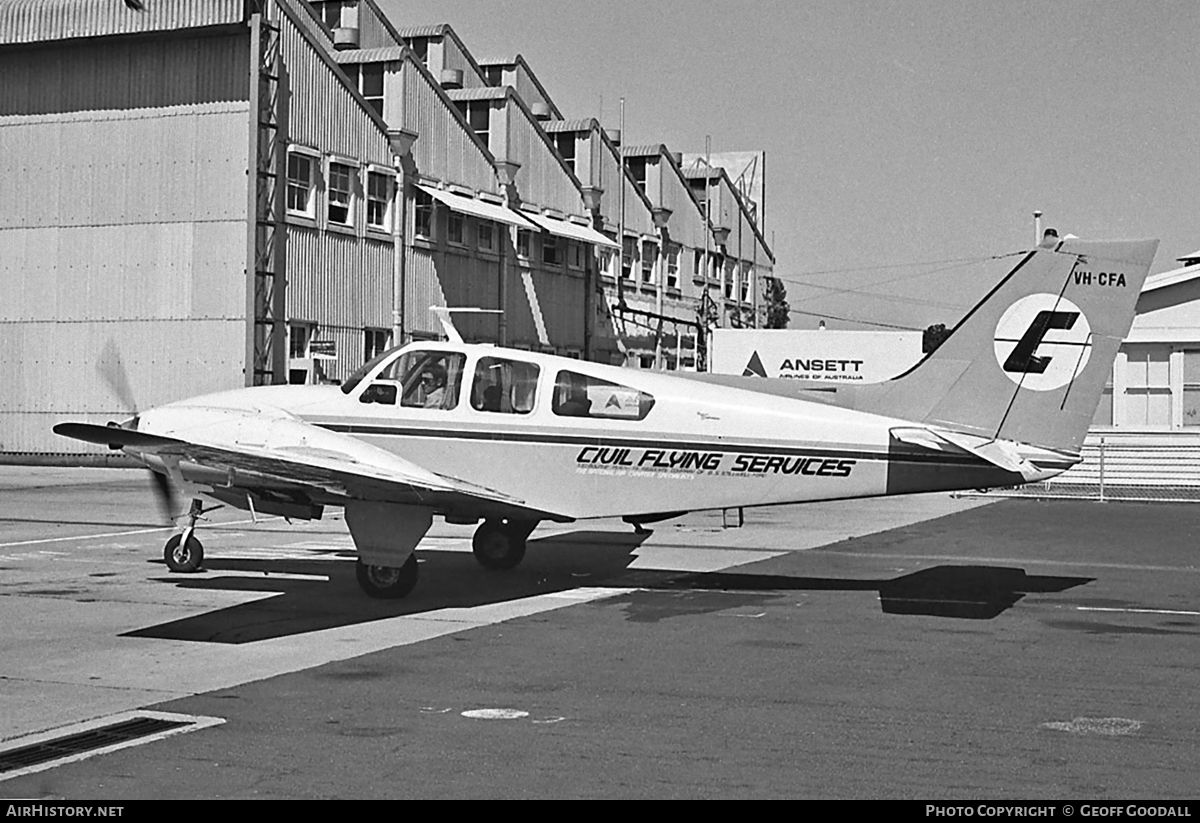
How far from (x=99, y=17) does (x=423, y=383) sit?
88.7 ft

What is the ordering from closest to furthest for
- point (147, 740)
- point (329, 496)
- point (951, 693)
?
1. point (147, 740)
2. point (951, 693)
3. point (329, 496)

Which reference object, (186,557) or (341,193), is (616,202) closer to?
(341,193)

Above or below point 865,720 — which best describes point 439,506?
above

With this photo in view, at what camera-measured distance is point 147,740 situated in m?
7.76

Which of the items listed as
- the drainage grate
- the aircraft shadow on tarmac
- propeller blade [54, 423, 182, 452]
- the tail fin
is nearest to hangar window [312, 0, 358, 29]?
the aircraft shadow on tarmac

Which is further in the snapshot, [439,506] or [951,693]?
[439,506]

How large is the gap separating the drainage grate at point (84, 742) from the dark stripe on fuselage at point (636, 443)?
5601 millimetres

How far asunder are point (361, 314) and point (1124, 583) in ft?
88.7

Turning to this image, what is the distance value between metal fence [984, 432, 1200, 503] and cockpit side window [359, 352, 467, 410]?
19.2m

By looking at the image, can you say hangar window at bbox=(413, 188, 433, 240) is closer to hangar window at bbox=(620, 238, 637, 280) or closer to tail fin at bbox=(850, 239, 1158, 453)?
hangar window at bbox=(620, 238, 637, 280)

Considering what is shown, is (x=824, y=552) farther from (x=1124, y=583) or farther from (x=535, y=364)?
(x=535, y=364)

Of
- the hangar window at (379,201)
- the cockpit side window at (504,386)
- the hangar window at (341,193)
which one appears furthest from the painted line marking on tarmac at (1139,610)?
the hangar window at (379,201)

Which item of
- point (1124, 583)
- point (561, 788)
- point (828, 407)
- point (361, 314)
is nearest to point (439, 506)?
point (828, 407)

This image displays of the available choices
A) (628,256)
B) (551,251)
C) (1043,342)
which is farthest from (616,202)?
(1043,342)
